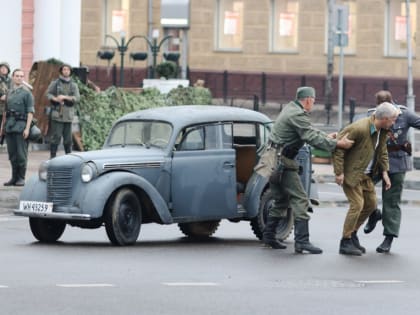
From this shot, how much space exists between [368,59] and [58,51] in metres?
23.0

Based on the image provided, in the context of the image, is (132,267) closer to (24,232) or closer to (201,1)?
(24,232)

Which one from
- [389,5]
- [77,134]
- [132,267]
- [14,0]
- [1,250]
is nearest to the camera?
[132,267]

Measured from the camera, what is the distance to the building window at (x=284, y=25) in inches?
2351

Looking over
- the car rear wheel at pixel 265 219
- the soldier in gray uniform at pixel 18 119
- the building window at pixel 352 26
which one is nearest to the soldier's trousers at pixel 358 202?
the car rear wheel at pixel 265 219

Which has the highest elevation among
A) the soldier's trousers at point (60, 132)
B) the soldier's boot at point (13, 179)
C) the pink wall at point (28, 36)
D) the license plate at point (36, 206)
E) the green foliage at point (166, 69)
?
the pink wall at point (28, 36)

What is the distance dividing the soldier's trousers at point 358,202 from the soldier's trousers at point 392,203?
0.39 m

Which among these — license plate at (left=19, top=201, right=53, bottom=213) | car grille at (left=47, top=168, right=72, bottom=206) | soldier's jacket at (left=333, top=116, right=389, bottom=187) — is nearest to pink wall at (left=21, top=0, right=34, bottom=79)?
license plate at (left=19, top=201, right=53, bottom=213)

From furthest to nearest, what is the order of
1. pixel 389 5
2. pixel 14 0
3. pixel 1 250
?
pixel 389 5 → pixel 14 0 → pixel 1 250

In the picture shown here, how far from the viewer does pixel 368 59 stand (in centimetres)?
5781

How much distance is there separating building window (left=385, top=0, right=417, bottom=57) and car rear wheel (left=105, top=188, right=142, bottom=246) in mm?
39762

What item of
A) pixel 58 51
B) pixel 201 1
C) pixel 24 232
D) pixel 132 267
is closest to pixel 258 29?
pixel 201 1

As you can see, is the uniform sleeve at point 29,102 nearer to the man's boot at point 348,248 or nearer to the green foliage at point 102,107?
the man's boot at point 348,248

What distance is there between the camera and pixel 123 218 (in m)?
18.2

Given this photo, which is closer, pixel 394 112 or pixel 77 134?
pixel 394 112
